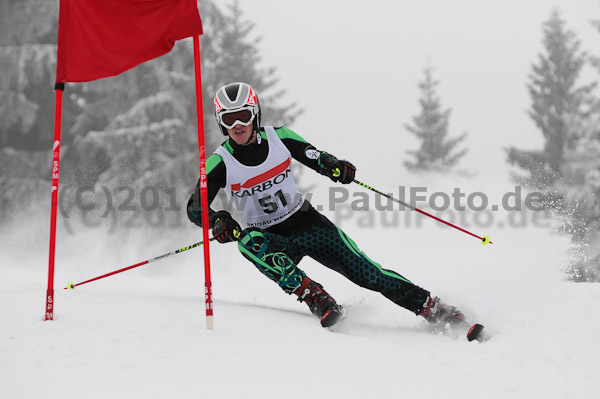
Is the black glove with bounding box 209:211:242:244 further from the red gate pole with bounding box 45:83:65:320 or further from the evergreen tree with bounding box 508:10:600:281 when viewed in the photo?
the evergreen tree with bounding box 508:10:600:281

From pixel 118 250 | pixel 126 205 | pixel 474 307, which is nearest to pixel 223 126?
pixel 474 307

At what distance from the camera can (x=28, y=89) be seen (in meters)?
14.4

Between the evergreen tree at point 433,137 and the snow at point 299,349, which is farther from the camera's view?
the evergreen tree at point 433,137

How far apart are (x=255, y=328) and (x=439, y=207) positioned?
897cm

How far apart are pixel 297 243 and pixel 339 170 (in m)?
0.64

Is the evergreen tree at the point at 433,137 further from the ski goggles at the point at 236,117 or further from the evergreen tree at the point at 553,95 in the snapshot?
the ski goggles at the point at 236,117

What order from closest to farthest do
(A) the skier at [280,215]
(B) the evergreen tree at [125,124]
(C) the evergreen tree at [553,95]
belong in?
(A) the skier at [280,215]
(B) the evergreen tree at [125,124]
(C) the evergreen tree at [553,95]

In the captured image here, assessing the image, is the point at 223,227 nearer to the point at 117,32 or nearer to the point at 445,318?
the point at 117,32

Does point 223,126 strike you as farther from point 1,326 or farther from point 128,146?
point 128,146

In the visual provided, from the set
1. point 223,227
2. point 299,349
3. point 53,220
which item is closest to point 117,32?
point 53,220

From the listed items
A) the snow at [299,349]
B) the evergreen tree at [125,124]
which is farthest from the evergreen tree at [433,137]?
the snow at [299,349]

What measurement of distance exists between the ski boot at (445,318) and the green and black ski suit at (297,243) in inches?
2.5

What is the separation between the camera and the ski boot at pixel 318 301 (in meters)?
3.46

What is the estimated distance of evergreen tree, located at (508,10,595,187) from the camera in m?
19.7
